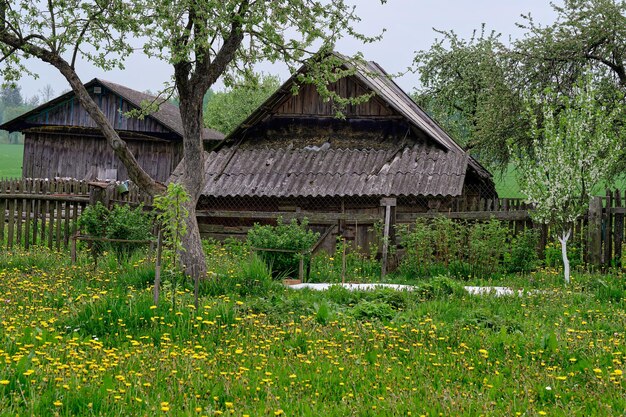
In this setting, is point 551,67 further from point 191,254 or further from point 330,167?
point 191,254

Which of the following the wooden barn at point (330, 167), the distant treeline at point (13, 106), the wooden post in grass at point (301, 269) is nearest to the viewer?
the wooden post in grass at point (301, 269)

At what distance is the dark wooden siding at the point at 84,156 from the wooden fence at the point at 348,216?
1448 cm

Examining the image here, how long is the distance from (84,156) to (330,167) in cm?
1648

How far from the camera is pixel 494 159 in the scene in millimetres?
24484

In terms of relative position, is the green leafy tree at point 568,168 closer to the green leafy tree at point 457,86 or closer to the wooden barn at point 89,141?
the green leafy tree at point 457,86

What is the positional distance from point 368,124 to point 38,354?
1465cm

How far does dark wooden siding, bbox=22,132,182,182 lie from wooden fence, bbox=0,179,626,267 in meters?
14.5

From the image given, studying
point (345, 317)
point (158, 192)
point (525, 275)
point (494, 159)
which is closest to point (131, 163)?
point (158, 192)

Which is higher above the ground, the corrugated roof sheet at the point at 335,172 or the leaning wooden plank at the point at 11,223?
the corrugated roof sheet at the point at 335,172

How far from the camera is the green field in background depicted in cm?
6431

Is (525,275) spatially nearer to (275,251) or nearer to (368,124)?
(275,251)

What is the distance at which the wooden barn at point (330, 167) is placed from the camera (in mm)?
16875

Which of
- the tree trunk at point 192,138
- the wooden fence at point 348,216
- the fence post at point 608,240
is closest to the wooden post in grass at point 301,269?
the tree trunk at point 192,138

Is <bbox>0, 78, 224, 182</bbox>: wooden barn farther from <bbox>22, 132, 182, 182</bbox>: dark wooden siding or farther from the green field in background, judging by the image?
the green field in background
